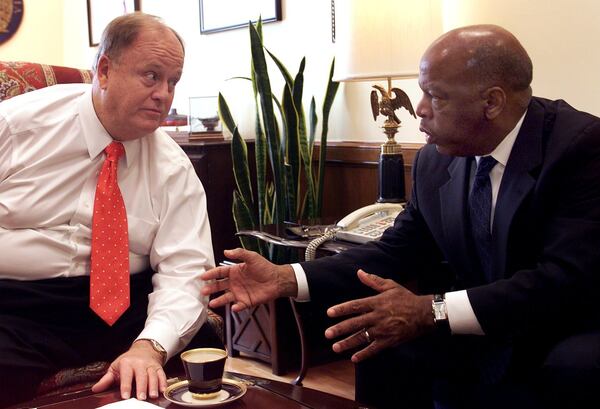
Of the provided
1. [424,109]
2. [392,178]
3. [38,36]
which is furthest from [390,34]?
[38,36]

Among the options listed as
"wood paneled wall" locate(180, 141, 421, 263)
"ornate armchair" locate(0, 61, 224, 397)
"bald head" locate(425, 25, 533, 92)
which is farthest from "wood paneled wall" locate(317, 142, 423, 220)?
"bald head" locate(425, 25, 533, 92)

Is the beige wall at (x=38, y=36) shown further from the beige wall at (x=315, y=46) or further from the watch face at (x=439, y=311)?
the watch face at (x=439, y=311)

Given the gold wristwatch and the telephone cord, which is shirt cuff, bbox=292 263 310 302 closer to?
the gold wristwatch

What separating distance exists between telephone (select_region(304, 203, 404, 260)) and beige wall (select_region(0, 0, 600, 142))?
0.53m

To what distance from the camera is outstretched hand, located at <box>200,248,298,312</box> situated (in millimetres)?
1552

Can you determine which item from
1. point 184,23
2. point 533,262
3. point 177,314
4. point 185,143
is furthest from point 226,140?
point 533,262

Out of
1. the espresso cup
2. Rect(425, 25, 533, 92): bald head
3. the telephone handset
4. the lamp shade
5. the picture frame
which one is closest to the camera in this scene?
the espresso cup

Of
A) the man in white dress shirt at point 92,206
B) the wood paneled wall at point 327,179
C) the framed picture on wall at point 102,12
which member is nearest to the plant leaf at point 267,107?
the wood paneled wall at point 327,179

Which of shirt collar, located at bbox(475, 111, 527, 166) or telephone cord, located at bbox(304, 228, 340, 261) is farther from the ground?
shirt collar, located at bbox(475, 111, 527, 166)

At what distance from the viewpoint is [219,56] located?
3.57 m

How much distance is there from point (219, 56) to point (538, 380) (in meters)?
2.51

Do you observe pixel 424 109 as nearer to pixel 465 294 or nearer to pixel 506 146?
pixel 506 146

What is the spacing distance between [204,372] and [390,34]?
4.38ft

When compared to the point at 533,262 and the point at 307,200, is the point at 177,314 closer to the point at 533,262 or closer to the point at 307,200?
the point at 533,262
